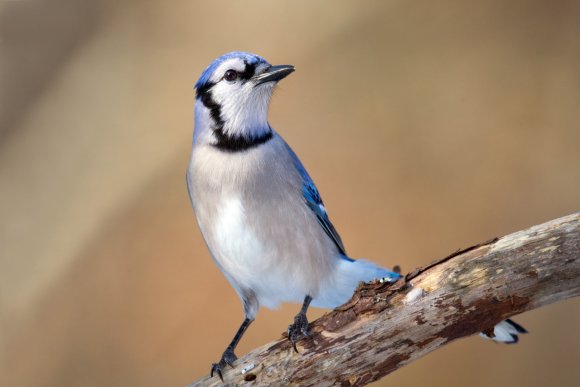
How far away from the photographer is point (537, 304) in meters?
1.91

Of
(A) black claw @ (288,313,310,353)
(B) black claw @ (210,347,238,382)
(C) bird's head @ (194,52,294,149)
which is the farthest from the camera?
(C) bird's head @ (194,52,294,149)

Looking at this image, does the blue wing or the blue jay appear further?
the blue wing

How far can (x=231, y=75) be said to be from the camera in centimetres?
235

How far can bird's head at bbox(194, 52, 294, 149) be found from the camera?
2.33m

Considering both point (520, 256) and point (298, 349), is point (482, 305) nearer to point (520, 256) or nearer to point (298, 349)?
point (520, 256)

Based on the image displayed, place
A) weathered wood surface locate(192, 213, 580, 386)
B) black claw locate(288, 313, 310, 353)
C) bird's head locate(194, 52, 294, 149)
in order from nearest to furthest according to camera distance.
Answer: weathered wood surface locate(192, 213, 580, 386)
black claw locate(288, 313, 310, 353)
bird's head locate(194, 52, 294, 149)

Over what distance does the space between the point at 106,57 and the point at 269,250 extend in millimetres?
1643

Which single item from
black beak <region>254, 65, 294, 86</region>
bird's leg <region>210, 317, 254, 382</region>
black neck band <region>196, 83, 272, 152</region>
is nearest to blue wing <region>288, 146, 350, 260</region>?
black neck band <region>196, 83, 272, 152</region>

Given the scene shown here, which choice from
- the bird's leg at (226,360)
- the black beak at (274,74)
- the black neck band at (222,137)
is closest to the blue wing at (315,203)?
the black neck band at (222,137)

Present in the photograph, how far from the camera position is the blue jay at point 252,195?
227 centimetres

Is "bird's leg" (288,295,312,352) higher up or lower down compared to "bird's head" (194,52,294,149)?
lower down

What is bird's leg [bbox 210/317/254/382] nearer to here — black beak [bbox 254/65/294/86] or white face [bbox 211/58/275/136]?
white face [bbox 211/58/275/136]

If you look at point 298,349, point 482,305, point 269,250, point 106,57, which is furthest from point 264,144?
point 106,57

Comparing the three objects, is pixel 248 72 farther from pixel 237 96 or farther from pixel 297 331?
pixel 297 331
